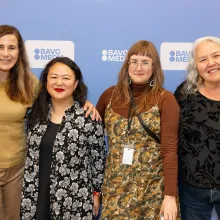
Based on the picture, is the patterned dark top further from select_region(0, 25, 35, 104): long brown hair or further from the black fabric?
select_region(0, 25, 35, 104): long brown hair

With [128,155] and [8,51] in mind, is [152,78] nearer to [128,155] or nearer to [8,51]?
[128,155]

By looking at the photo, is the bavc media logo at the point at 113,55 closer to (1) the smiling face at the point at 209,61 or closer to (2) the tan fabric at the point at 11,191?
(1) the smiling face at the point at 209,61

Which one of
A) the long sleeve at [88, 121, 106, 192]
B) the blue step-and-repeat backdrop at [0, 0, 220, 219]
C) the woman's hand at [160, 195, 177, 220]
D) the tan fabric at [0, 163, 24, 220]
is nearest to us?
the woman's hand at [160, 195, 177, 220]

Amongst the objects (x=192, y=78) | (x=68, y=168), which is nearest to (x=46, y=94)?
(x=68, y=168)

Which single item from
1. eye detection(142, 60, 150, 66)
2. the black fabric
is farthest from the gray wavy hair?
the black fabric

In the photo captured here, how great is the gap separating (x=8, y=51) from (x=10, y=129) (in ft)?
1.39

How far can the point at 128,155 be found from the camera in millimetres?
1593

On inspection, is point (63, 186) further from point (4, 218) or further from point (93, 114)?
point (4, 218)

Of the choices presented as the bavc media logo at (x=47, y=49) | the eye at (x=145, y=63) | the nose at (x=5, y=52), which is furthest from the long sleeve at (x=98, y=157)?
the bavc media logo at (x=47, y=49)

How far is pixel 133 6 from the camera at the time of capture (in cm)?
218

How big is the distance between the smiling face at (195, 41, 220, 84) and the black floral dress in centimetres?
60

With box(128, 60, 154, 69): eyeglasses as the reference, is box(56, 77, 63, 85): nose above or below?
below

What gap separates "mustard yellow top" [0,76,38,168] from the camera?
68.2 inches

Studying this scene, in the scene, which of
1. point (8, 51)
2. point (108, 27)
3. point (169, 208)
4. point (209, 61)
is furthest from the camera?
point (108, 27)
